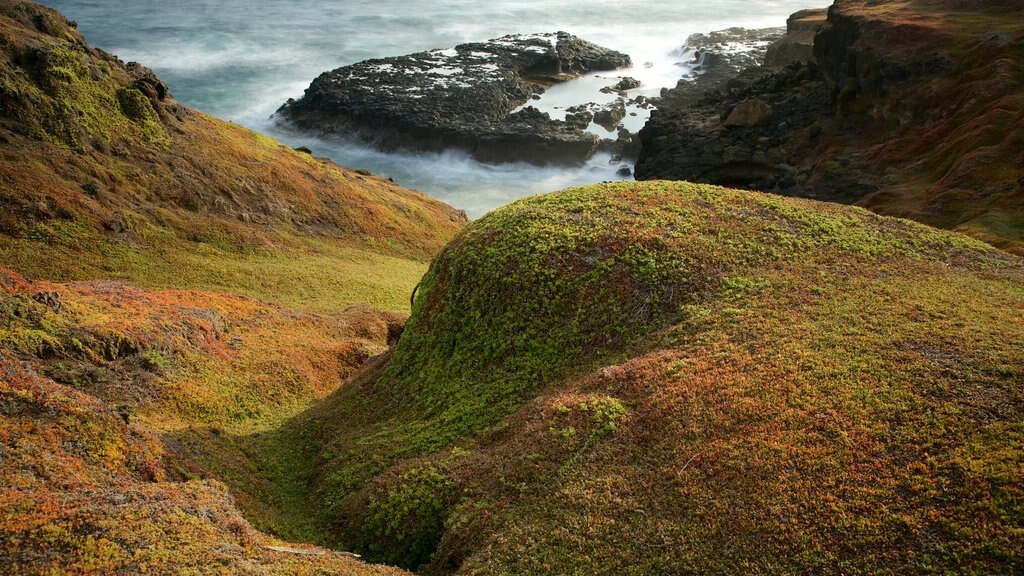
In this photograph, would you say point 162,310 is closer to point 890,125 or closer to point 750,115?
point 890,125

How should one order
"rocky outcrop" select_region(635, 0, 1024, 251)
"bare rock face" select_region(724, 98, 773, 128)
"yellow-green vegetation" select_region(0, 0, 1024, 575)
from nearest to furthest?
"yellow-green vegetation" select_region(0, 0, 1024, 575) < "rocky outcrop" select_region(635, 0, 1024, 251) < "bare rock face" select_region(724, 98, 773, 128)

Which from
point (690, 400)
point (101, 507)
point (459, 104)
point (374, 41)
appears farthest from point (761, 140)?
point (374, 41)

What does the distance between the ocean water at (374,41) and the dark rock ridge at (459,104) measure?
1.98 m

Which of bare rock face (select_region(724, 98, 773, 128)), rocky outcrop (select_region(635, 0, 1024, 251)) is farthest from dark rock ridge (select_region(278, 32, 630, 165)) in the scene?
bare rock face (select_region(724, 98, 773, 128))

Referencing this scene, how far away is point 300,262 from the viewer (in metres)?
41.3

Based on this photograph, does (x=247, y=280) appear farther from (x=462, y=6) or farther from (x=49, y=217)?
(x=462, y=6)

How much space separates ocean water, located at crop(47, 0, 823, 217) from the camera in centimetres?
8312

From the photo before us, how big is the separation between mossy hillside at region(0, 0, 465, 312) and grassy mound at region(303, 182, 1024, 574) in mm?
18040

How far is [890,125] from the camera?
52.3 metres

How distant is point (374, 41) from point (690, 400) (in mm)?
124465

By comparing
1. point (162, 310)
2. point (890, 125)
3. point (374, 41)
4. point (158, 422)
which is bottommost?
point (158, 422)

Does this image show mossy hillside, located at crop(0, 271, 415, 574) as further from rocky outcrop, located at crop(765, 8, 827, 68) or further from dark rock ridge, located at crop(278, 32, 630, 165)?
rocky outcrop, located at crop(765, 8, 827, 68)

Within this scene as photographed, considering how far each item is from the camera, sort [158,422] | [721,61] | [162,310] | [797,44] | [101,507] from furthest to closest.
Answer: [721,61] → [797,44] → [162,310] → [158,422] → [101,507]

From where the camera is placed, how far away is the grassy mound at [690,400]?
1114cm
